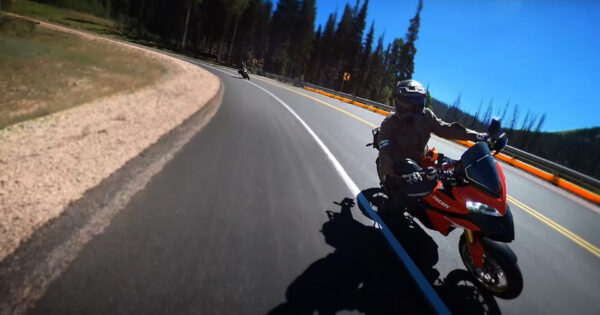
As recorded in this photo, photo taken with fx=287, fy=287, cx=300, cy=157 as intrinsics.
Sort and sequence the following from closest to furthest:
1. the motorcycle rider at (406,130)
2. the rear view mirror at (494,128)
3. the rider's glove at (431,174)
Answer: the rider's glove at (431,174), the rear view mirror at (494,128), the motorcycle rider at (406,130)

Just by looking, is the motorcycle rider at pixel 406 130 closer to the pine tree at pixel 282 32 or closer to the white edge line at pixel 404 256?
the white edge line at pixel 404 256

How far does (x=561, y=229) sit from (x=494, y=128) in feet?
11.8

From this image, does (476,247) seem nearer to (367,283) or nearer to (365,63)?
(367,283)

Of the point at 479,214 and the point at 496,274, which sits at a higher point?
the point at 479,214

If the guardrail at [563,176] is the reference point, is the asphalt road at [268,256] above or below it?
below

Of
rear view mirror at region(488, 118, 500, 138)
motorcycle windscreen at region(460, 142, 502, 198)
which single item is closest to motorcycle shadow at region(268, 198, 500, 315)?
motorcycle windscreen at region(460, 142, 502, 198)

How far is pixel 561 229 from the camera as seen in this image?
5.62 meters

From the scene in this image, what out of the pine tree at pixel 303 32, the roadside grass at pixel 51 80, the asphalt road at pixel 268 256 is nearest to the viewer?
the asphalt road at pixel 268 256

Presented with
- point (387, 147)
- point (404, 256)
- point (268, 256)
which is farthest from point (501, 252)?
point (268, 256)

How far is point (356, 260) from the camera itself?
332 centimetres

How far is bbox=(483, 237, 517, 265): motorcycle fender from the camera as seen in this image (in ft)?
9.57

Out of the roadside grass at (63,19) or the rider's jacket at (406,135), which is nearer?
the rider's jacket at (406,135)

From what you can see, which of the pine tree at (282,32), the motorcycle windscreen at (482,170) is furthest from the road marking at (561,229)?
the pine tree at (282,32)

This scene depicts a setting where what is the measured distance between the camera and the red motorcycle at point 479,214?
115 inches
